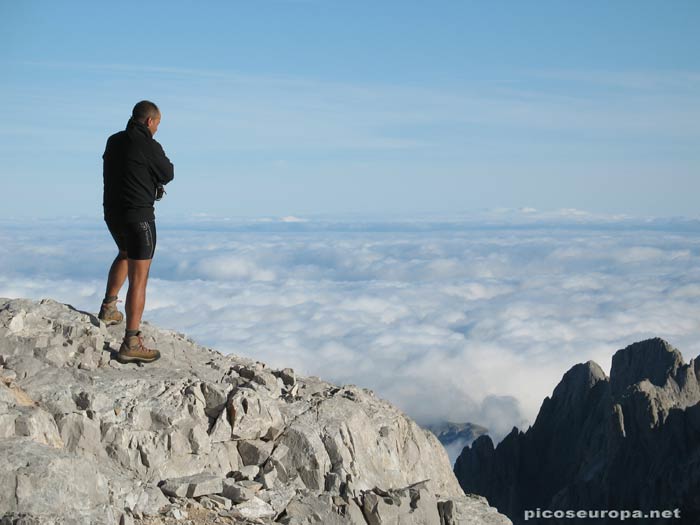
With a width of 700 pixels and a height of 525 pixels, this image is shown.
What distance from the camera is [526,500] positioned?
10100cm

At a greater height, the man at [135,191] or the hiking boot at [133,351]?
the man at [135,191]

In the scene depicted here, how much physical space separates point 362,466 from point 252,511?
2723 millimetres

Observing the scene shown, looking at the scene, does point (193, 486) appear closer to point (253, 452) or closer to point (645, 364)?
point (253, 452)

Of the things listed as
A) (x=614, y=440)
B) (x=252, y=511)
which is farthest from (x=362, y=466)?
(x=614, y=440)

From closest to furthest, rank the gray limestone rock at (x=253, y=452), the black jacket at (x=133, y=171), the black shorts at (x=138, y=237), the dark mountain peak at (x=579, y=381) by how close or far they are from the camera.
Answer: the gray limestone rock at (x=253, y=452) < the black jacket at (x=133, y=171) < the black shorts at (x=138, y=237) < the dark mountain peak at (x=579, y=381)

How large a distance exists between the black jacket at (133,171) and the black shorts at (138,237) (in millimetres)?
98

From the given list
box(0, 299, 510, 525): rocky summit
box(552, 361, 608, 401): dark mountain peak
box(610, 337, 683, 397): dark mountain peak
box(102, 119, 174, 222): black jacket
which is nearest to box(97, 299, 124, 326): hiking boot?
box(0, 299, 510, 525): rocky summit

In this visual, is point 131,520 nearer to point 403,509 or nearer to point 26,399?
point 26,399

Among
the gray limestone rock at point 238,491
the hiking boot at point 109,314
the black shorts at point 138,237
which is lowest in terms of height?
the gray limestone rock at point 238,491

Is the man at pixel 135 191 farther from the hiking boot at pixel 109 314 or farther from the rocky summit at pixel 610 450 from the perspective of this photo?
the rocky summit at pixel 610 450

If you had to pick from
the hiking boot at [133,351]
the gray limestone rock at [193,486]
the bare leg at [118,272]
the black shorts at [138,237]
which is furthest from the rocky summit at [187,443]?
the black shorts at [138,237]

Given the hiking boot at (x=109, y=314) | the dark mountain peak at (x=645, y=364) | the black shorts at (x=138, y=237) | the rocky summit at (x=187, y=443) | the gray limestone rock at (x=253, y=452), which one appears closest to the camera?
the rocky summit at (x=187, y=443)

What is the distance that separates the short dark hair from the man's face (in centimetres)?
4

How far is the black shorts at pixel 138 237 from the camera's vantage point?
13.0 m
